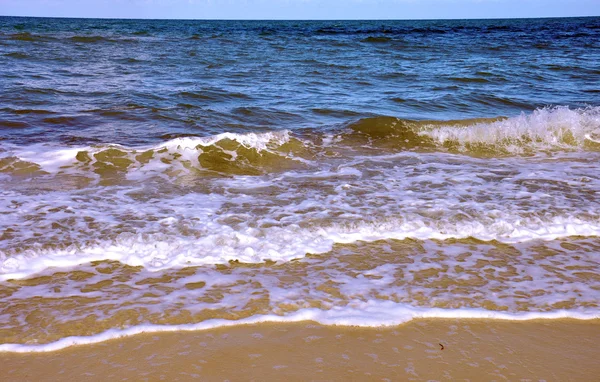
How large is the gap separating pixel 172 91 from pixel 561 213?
7168 mm

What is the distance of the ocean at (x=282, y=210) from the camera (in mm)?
2842

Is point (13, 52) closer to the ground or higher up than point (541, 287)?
higher up

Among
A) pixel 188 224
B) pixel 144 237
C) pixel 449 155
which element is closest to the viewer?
pixel 144 237

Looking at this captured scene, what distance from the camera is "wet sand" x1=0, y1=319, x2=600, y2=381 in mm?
2258

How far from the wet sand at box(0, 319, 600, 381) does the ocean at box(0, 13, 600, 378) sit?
3.7 inches

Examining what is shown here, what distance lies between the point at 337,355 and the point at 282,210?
1.87 m

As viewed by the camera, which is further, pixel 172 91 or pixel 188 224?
pixel 172 91

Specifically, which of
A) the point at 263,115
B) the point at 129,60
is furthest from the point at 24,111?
the point at 129,60

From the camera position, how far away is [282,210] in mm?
4164

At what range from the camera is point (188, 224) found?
3.82 meters

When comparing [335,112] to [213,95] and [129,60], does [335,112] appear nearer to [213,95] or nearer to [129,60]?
[213,95]

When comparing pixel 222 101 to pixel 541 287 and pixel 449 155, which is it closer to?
pixel 449 155

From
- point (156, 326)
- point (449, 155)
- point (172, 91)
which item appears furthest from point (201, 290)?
point (172, 91)

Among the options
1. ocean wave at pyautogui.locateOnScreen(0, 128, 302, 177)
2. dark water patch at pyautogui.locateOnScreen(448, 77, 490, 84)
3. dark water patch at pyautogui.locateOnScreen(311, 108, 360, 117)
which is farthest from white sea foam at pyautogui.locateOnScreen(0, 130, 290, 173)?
dark water patch at pyautogui.locateOnScreen(448, 77, 490, 84)
